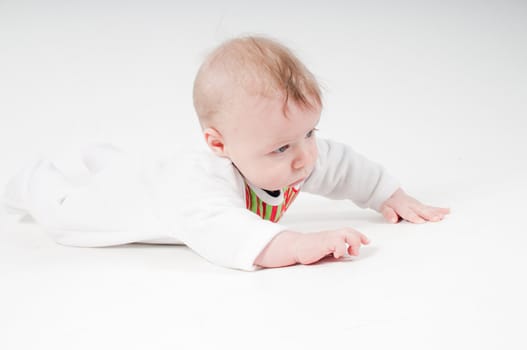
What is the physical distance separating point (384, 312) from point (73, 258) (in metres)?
0.85

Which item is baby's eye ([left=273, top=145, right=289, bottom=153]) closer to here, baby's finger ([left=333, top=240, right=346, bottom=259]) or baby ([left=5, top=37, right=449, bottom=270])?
baby ([left=5, top=37, right=449, bottom=270])

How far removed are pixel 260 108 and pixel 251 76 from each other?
74 millimetres

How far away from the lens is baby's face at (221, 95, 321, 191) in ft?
5.69

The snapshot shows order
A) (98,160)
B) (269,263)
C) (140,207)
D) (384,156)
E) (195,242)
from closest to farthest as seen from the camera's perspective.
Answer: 1. (269,263)
2. (195,242)
3. (140,207)
4. (98,160)
5. (384,156)

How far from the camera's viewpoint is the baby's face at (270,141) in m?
1.73

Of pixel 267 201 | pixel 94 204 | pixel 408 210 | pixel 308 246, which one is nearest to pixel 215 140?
pixel 267 201

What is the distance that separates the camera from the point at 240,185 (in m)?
1.92

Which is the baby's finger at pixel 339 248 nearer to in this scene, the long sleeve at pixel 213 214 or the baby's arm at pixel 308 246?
the baby's arm at pixel 308 246

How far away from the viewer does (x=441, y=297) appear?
4.85 feet

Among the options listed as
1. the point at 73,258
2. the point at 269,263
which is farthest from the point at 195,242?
the point at 73,258

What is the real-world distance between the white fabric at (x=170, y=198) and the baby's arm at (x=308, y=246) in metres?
0.02

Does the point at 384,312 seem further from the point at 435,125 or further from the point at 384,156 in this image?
the point at 435,125

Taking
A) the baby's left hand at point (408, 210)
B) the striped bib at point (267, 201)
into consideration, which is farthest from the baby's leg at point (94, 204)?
the baby's left hand at point (408, 210)

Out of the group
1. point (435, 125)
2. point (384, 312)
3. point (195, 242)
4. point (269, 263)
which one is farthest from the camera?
point (435, 125)
